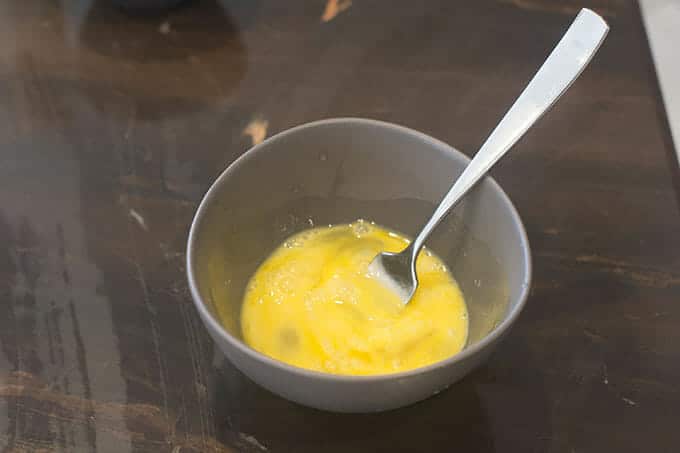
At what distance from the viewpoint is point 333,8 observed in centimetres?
118

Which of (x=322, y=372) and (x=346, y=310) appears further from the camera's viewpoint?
(x=346, y=310)

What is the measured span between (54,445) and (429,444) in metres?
0.35

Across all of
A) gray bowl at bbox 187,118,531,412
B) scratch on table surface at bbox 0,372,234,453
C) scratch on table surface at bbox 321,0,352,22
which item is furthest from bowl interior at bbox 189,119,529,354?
scratch on table surface at bbox 321,0,352,22

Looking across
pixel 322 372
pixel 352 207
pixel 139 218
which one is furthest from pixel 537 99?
pixel 139 218

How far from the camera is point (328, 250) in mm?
845

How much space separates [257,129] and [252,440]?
0.44 m

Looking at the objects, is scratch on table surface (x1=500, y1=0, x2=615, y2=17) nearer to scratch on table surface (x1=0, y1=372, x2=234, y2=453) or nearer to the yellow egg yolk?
the yellow egg yolk

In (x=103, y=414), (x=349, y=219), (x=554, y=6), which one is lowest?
(x=103, y=414)

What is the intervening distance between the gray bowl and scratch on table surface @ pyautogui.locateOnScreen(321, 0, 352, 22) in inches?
16.4

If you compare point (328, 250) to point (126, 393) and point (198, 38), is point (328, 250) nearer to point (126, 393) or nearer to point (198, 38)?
point (126, 393)

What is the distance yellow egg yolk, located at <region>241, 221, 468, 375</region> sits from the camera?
726 millimetres

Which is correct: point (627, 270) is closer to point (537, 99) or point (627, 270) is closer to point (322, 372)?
point (537, 99)

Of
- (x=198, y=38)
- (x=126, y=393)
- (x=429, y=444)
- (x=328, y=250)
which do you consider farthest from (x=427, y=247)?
(x=198, y=38)

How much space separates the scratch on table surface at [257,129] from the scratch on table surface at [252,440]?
1.33 ft
